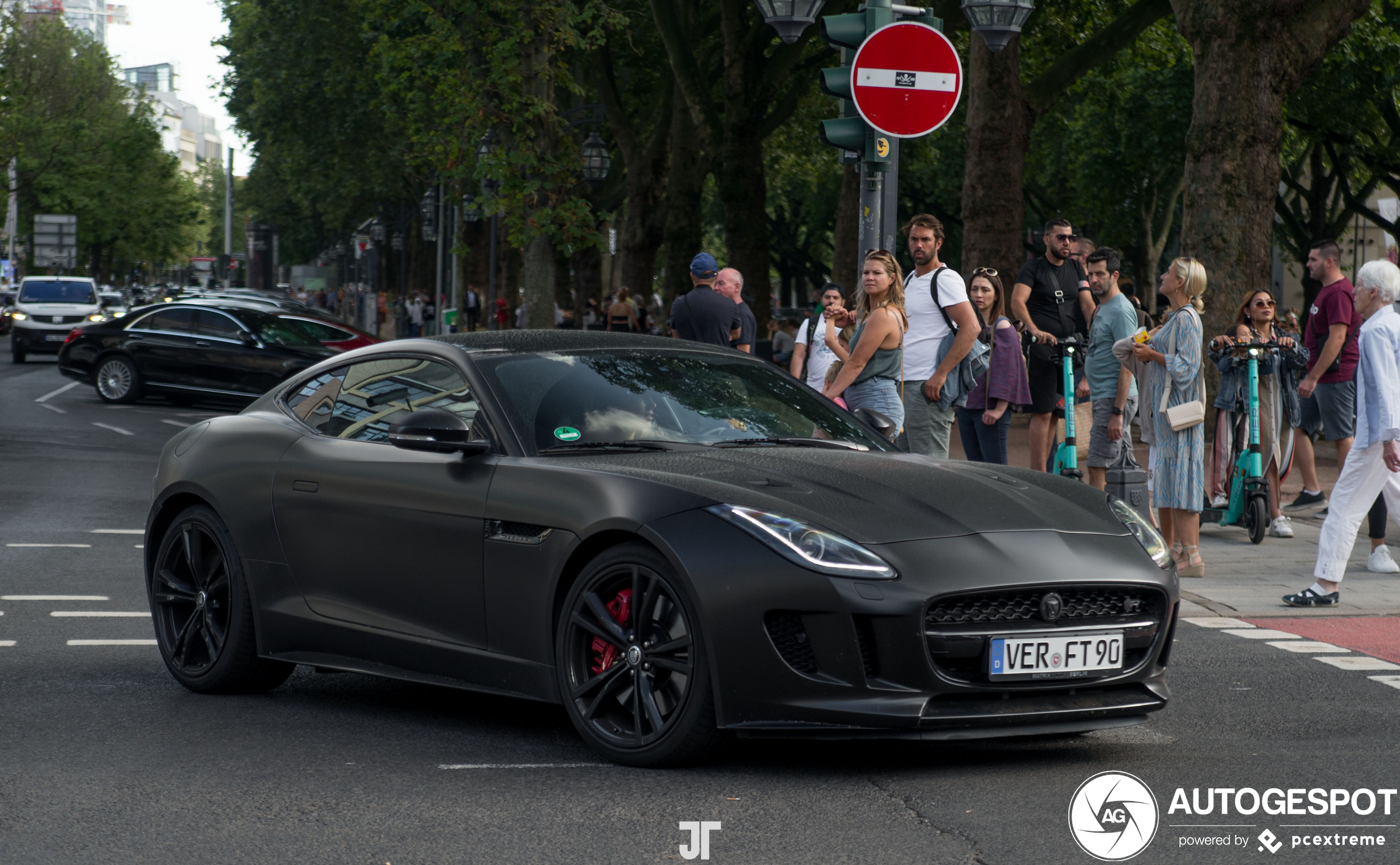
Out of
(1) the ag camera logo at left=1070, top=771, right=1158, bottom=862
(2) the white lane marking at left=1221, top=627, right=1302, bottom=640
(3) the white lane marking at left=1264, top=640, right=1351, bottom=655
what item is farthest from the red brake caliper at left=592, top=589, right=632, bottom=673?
(2) the white lane marking at left=1221, top=627, right=1302, bottom=640

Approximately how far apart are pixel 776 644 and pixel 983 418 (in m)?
7.14

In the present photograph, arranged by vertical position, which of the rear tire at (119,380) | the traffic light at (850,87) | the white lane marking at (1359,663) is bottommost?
the rear tire at (119,380)

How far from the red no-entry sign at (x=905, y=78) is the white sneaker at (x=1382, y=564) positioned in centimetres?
368

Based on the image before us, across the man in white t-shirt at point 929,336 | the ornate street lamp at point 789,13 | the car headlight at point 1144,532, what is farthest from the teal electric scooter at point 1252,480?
the car headlight at point 1144,532

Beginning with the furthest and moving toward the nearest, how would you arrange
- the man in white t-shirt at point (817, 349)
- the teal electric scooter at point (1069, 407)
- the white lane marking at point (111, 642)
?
the man in white t-shirt at point (817, 349)
the teal electric scooter at point (1069, 407)
the white lane marking at point (111, 642)

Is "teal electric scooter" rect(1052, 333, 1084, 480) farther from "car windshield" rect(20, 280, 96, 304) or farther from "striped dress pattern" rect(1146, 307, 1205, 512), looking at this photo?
"car windshield" rect(20, 280, 96, 304)

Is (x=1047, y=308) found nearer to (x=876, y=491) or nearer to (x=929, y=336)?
(x=929, y=336)

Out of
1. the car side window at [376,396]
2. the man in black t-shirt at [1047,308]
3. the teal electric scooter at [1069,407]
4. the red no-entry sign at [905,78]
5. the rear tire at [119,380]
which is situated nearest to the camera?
the car side window at [376,396]

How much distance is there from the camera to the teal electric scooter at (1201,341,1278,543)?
11883 millimetres

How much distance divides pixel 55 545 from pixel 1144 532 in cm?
783

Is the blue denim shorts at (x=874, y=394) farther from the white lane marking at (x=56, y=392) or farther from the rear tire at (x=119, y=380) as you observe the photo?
the white lane marking at (x=56, y=392)

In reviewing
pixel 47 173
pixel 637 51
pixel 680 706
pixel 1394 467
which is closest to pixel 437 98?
pixel 637 51

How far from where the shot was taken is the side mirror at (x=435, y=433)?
19.0 ft

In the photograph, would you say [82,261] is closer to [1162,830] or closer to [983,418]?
[983,418]
